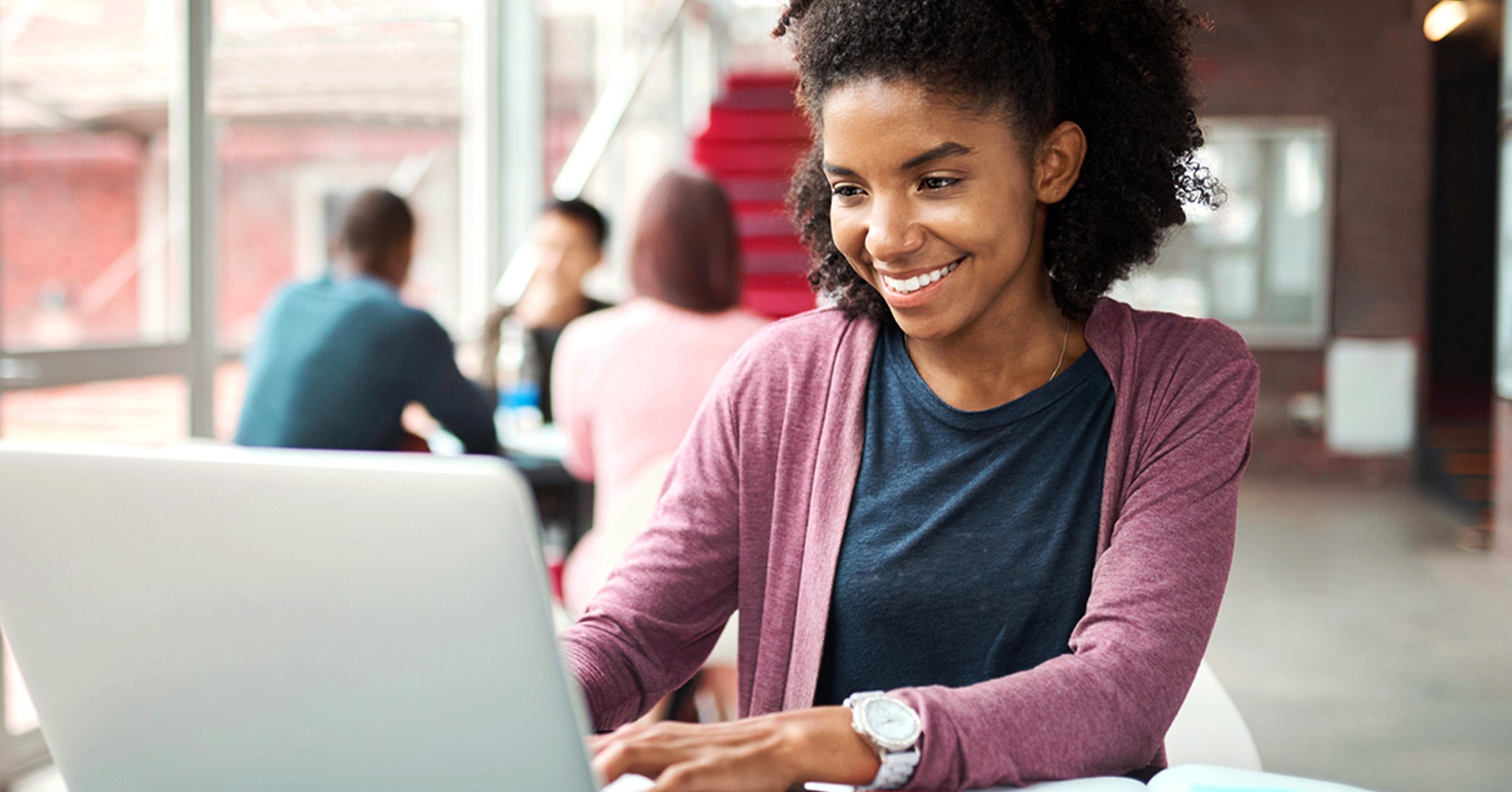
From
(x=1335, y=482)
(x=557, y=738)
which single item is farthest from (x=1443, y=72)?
(x=557, y=738)

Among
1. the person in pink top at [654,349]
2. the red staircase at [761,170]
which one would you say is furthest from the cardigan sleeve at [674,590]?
the red staircase at [761,170]

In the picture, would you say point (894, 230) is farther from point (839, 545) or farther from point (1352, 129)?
point (1352, 129)

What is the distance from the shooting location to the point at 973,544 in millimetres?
1109

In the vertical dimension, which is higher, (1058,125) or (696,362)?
(1058,125)

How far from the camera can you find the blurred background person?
153 inches

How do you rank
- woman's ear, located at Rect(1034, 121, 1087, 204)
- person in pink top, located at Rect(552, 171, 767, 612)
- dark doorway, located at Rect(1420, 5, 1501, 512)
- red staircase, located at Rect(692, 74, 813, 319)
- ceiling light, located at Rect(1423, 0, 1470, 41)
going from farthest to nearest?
dark doorway, located at Rect(1420, 5, 1501, 512), ceiling light, located at Rect(1423, 0, 1470, 41), red staircase, located at Rect(692, 74, 813, 319), person in pink top, located at Rect(552, 171, 767, 612), woman's ear, located at Rect(1034, 121, 1087, 204)

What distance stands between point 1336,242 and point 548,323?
5693 mm

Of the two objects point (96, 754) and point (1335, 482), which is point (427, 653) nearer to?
point (96, 754)

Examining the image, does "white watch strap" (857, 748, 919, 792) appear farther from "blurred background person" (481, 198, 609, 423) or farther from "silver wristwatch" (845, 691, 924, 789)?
"blurred background person" (481, 198, 609, 423)

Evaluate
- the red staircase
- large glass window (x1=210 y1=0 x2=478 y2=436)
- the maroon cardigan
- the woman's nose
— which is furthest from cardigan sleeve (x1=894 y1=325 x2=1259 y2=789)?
the red staircase

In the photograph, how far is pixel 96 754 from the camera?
77 centimetres

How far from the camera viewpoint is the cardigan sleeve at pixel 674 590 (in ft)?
3.46

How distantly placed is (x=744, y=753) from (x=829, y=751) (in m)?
0.06

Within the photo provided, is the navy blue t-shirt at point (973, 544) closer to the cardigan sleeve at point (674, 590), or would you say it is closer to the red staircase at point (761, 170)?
the cardigan sleeve at point (674, 590)
